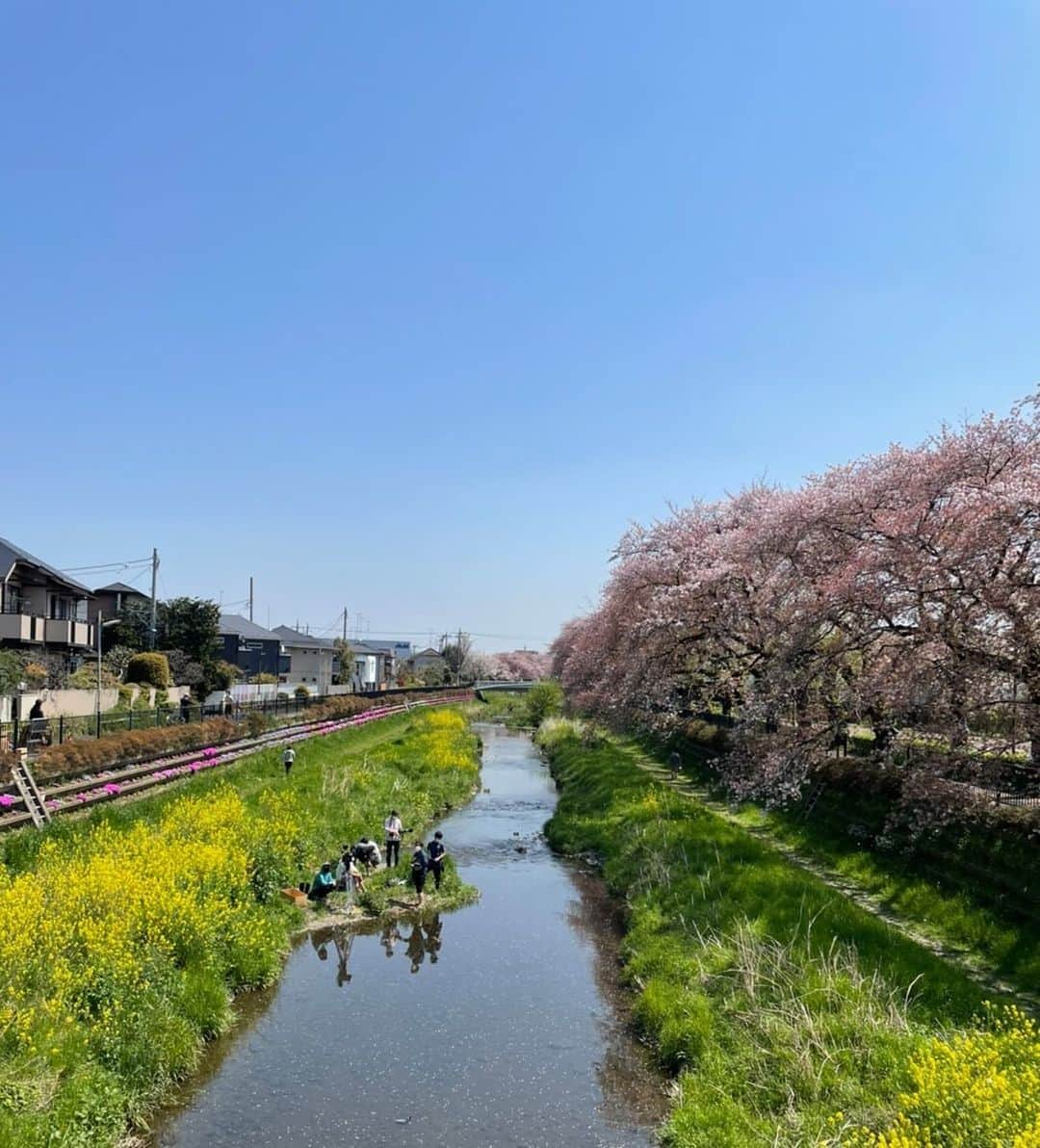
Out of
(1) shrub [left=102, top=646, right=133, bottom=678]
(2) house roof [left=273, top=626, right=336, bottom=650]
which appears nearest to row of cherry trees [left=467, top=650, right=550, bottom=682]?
(2) house roof [left=273, top=626, right=336, bottom=650]

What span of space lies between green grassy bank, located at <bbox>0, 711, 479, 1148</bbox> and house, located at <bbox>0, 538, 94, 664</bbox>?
24.8 meters

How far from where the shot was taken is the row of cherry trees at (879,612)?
1388cm

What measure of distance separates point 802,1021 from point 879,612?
26.8ft

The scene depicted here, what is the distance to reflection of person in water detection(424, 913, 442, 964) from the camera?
15.3 meters

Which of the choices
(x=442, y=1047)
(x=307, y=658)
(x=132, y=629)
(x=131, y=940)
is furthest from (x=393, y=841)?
(x=307, y=658)

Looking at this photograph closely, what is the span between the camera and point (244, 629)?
83.2m

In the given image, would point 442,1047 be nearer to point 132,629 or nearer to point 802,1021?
point 802,1021

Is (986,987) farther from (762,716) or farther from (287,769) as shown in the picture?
(287,769)

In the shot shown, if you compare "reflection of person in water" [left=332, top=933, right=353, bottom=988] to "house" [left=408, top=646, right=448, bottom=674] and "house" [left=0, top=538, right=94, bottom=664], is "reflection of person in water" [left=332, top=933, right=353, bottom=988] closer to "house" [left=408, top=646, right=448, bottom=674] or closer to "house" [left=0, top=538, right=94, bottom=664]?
"house" [left=0, top=538, right=94, bottom=664]

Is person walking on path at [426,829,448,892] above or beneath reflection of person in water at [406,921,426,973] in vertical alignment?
above

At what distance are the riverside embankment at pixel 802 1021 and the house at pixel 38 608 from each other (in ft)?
117

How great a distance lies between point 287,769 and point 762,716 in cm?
1789

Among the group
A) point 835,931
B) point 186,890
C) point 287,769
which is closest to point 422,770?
point 287,769

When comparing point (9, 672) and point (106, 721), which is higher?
point (9, 672)
